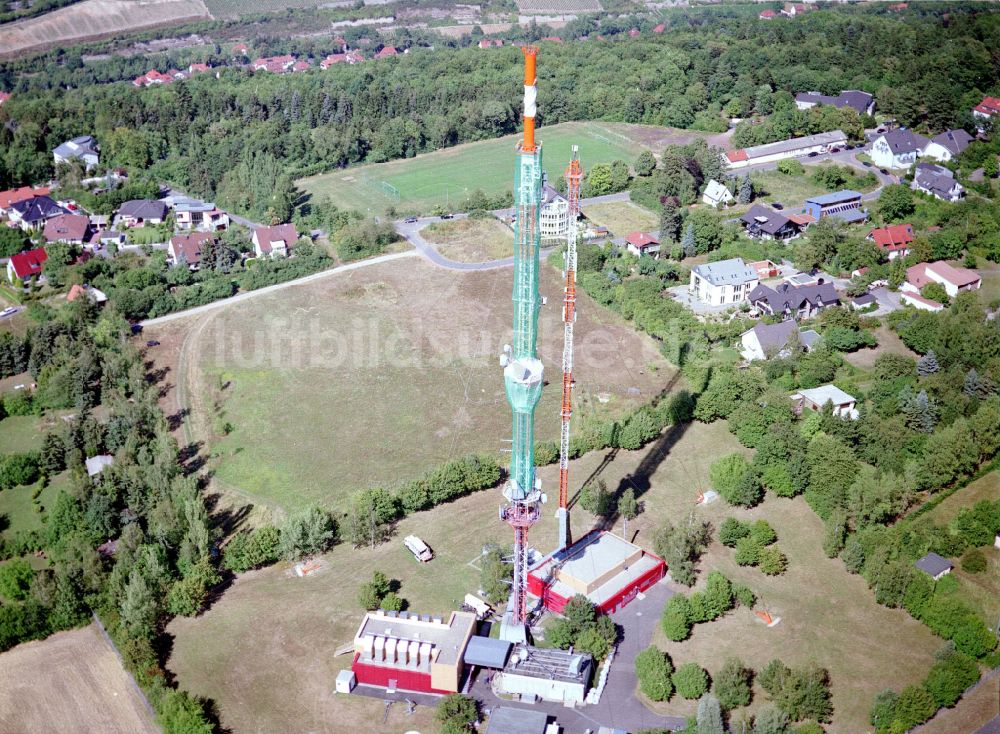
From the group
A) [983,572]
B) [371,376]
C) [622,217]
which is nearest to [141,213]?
[371,376]

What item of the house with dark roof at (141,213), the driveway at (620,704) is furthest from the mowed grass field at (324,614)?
the house with dark roof at (141,213)

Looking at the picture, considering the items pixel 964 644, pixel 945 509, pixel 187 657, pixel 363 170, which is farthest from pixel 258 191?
pixel 964 644

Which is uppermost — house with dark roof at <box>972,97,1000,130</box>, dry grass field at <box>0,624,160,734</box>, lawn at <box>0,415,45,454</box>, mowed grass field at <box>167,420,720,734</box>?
house with dark roof at <box>972,97,1000,130</box>

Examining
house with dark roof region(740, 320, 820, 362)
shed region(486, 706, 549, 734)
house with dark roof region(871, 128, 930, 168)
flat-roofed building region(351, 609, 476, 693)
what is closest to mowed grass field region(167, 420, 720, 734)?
flat-roofed building region(351, 609, 476, 693)

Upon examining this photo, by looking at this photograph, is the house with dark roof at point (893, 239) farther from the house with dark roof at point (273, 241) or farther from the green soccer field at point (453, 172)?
the house with dark roof at point (273, 241)

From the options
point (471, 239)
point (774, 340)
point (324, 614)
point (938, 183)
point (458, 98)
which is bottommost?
point (324, 614)

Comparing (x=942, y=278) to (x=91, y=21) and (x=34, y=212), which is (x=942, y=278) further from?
(x=91, y=21)

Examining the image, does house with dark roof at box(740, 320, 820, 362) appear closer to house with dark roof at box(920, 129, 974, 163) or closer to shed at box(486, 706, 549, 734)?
shed at box(486, 706, 549, 734)
